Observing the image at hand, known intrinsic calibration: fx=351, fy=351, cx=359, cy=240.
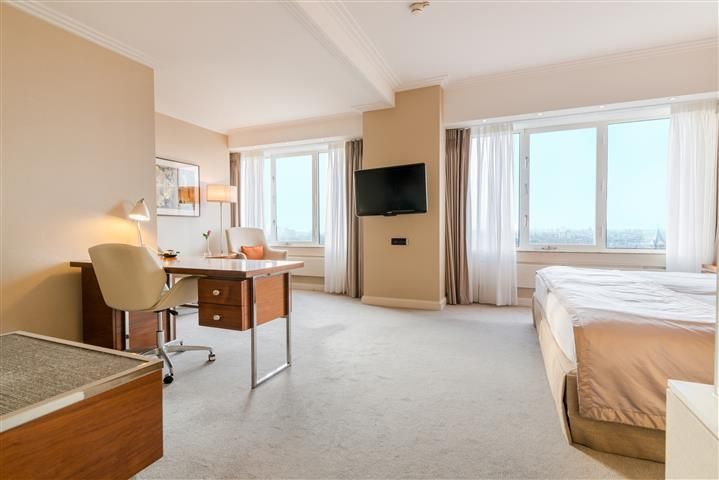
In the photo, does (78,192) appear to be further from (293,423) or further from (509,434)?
(509,434)

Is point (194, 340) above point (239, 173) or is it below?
below

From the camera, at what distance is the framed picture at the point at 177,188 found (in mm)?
4875

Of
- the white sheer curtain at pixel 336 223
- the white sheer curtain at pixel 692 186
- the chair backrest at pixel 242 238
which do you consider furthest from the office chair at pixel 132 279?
the white sheer curtain at pixel 692 186

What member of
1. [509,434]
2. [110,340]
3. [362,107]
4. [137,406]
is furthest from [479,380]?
[362,107]

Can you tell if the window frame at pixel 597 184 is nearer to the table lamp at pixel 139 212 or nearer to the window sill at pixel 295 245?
the window sill at pixel 295 245

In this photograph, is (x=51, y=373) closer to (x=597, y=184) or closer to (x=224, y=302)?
(x=224, y=302)

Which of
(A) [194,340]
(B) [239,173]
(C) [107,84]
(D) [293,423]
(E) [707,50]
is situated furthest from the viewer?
(B) [239,173]

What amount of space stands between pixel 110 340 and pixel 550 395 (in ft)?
10.2

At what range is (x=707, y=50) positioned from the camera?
3.50m

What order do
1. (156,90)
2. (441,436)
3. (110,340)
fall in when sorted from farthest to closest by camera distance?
1. (156,90)
2. (110,340)
3. (441,436)

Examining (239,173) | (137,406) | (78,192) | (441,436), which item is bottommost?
(441,436)

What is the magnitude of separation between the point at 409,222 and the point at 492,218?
1105 millimetres

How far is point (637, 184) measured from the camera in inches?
169

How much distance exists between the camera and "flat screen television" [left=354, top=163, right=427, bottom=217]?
432 centimetres
